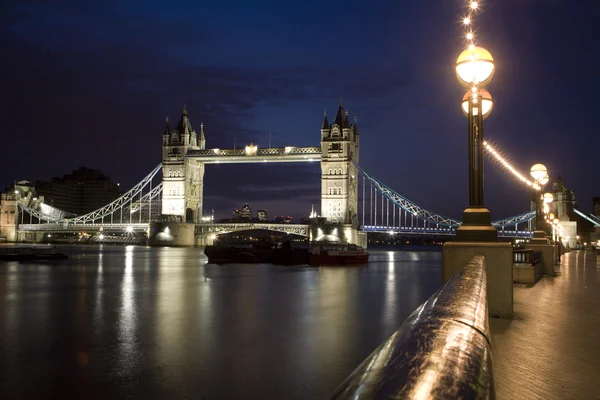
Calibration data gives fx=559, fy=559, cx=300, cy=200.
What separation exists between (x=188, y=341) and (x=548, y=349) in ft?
17.7

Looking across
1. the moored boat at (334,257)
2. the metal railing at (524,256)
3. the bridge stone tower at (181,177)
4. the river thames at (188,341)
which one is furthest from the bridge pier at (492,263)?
the bridge stone tower at (181,177)

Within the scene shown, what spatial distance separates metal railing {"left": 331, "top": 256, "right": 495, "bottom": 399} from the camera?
4.09 feet

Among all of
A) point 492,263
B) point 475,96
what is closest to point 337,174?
point 475,96

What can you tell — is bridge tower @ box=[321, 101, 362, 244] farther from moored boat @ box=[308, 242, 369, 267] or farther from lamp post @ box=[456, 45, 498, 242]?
lamp post @ box=[456, 45, 498, 242]

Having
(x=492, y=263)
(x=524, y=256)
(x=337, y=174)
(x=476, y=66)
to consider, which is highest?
(x=337, y=174)

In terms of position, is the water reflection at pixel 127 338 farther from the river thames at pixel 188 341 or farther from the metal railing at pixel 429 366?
the metal railing at pixel 429 366

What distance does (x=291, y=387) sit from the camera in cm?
578

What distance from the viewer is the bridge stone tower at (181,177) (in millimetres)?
73938

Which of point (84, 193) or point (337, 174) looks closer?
point (337, 174)

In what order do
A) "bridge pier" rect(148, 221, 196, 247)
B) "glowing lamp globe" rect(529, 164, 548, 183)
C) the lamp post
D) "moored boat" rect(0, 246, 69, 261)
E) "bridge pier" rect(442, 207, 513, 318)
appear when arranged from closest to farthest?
1. "bridge pier" rect(442, 207, 513, 318)
2. the lamp post
3. "glowing lamp globe" rect(529, 164, 548, 183)
4. "moored boat" rect(0, 246, 69, 261)
5. "bridge pier" rect(148, 221, 196, 247)

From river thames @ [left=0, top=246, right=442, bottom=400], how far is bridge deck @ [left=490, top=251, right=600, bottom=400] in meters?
1.85

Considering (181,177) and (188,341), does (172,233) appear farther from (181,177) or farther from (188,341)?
(188,341)

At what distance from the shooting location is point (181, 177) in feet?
242

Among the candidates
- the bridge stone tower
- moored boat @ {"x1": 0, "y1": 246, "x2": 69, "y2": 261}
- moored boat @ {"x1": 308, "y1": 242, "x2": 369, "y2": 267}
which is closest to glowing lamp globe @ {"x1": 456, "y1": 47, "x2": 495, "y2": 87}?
moored boat @ {"x1": 308, "y1": 242, "x2": 369, "y2": 267}
